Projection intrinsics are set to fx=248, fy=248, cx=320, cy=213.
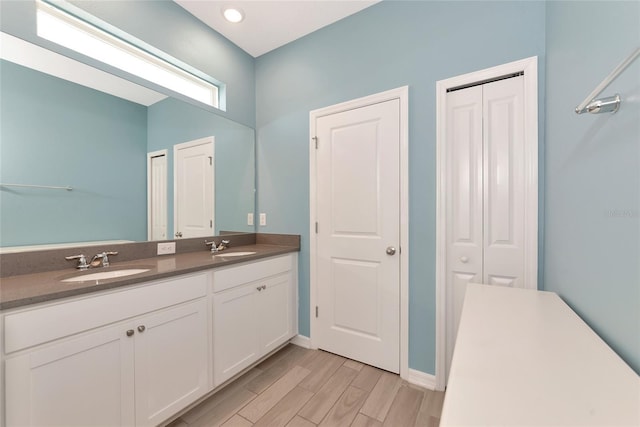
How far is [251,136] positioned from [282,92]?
1.71ft

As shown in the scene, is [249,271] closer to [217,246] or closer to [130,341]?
[217,246]

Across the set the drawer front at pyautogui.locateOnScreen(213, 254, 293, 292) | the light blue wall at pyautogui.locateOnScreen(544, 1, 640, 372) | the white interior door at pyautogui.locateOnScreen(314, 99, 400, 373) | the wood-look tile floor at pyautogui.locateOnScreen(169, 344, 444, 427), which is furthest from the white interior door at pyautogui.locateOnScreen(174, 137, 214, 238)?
the light blue wall at pyautogui.locateOnScreen(544, 1, 640, 372)

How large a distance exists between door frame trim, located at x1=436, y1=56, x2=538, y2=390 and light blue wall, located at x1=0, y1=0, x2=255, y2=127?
175cm

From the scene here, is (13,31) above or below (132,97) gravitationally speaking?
above

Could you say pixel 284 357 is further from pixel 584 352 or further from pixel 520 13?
pixel 520 13

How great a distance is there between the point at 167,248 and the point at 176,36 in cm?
→ 159

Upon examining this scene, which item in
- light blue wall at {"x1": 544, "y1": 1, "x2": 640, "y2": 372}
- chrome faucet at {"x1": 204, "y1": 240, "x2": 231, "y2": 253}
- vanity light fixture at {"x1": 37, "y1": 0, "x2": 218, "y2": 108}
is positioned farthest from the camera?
chrome faucet at {"x1": 204, "y1": 240, "x2": 231, "y2": 253}

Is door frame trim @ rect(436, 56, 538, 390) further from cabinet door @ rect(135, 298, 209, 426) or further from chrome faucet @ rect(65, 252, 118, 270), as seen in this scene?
chrome faucet @ rect(65, 252, 118, 270)

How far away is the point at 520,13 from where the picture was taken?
4.61ft

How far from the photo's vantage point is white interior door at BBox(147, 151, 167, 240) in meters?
1.79

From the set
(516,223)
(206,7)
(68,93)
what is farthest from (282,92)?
(516,223)

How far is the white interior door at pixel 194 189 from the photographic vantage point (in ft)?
6.37

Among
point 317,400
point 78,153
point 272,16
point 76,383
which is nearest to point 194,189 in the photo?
point 78,153

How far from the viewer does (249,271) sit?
1.77 meters
